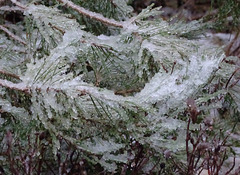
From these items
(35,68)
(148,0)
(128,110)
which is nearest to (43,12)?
(35,68)

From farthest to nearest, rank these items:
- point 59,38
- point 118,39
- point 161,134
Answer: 1. point 59,38
2. point 118,39
3. point 161,134

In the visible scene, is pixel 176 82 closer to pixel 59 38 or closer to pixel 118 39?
pixel 118 39

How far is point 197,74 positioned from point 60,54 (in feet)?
1.89

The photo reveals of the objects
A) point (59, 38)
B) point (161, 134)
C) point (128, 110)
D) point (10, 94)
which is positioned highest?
point (59, 38)

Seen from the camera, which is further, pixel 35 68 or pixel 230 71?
pixel 230 71

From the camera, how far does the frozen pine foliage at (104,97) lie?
1.34m

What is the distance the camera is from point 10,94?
6.32 feet

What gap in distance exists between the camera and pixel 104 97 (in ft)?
4.19

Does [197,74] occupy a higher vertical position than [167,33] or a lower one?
lower

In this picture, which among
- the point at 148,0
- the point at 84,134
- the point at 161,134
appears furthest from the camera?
the point at 148,0

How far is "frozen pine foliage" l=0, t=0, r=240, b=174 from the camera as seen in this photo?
4.41ft

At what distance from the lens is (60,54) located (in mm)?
1431

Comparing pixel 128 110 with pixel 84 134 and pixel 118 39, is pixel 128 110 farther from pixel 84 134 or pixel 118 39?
pixel 118 39

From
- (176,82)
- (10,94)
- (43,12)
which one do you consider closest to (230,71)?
(176,82)
